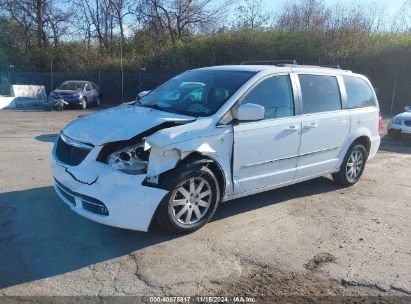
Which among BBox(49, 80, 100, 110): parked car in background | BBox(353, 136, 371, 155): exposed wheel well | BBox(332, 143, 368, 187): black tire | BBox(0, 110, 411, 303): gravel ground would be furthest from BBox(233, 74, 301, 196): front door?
BBox(49, 80, 100, 110): parked car in background

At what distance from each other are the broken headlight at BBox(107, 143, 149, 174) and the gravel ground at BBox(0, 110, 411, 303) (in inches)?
30.8

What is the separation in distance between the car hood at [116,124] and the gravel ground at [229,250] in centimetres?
103

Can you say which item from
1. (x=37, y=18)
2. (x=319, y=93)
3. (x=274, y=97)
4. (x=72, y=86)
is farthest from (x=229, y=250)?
(x=37, y=18)

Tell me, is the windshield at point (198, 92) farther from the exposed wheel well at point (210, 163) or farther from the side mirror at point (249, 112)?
the exposed wheel well at point (210, 163)

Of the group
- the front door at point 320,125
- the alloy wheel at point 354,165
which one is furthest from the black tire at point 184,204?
the alloy wheel at point 354,165

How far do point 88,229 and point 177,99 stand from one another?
190 centimetres

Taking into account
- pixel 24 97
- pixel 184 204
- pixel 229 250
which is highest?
pixel 184 204

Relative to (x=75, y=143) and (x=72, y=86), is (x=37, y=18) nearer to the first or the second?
(x=72, y=86)

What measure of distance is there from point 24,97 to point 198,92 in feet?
71.8

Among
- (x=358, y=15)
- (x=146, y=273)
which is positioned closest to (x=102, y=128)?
(x=146, y=273)

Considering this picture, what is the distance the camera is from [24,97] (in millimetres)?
24656

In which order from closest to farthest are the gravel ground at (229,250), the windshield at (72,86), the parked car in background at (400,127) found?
the gravel ground at (229,250), the parked car in background at (400,127), the windshield at (72,86)

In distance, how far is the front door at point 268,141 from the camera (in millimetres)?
4988

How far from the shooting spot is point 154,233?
4652 millimetres
